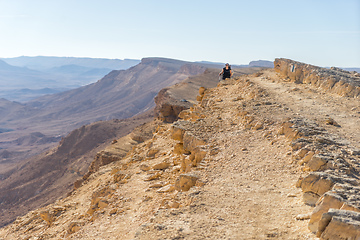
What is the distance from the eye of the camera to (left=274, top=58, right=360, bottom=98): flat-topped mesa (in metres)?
11.2

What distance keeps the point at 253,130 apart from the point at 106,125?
46.1 m

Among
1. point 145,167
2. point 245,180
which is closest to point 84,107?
point 145,167

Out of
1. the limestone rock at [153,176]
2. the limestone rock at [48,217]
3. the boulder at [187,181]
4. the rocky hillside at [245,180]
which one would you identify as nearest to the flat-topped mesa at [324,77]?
the rocky hillside at [245,180]

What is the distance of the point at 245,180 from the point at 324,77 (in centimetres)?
831

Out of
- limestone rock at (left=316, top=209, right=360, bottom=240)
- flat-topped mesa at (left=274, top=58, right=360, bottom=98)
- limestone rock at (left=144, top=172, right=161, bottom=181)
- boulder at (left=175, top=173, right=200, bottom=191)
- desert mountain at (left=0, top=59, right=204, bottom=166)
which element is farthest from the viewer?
desert mountain at (left=0, top=59, right=204, bottom=166)

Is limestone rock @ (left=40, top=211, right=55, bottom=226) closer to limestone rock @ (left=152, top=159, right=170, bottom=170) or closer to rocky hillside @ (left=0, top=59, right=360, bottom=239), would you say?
rocky hillside @ (left=0, top=59, right=360, bottom=239)

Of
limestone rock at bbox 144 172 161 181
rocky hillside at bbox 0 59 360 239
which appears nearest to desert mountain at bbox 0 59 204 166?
rocky hillside at bbox 0 59 360 239

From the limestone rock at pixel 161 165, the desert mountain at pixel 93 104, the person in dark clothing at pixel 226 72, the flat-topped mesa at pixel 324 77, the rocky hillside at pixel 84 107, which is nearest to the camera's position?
the limestone rock at pixel 161 165

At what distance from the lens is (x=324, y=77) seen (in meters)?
12.6

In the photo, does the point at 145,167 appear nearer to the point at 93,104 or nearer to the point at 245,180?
the point at 245,180

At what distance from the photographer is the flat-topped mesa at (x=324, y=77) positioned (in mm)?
11210

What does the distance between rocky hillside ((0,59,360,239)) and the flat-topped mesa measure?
62 mm

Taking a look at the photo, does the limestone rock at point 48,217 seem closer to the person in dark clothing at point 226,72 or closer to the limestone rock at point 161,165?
the limestone rock at point 161,165

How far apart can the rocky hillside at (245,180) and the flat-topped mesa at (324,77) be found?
2.4 inches
